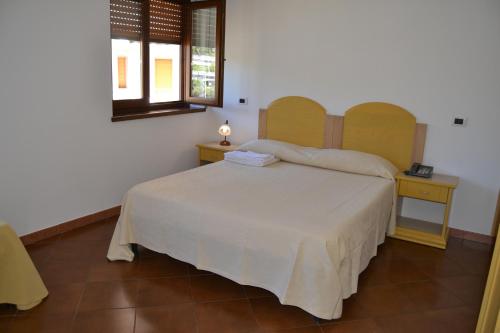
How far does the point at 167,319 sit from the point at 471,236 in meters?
2.73

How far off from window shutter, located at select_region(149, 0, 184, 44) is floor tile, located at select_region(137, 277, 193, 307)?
8.33 feet

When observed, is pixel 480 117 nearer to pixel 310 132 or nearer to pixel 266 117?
pixel 310 132

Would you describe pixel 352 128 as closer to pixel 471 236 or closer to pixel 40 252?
pixel 471 236

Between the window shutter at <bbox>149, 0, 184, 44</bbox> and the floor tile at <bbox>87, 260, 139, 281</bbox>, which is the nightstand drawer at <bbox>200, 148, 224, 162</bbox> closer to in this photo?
the window shutter at <bbox>149, 0, 184, 44</bbox>

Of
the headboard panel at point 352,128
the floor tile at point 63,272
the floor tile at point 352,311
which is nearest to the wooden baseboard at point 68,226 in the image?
the floor tile at point 63,272

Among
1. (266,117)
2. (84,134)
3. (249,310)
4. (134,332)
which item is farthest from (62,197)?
(266,117)

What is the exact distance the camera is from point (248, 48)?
4.52m

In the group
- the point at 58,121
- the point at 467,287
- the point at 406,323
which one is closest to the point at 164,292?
the point at 406,323

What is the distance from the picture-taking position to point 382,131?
3912 millimetres

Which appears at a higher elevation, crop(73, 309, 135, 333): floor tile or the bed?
the bed

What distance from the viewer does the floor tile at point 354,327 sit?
7.70 ft

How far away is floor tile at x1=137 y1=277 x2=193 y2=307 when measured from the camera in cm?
254

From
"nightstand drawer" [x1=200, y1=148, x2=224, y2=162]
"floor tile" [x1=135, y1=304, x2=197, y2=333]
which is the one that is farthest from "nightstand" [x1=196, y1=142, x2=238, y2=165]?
"floor tile" [x1=135, y1=304, x2=197, y2=333]

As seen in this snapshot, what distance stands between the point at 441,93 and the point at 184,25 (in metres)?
2.68
